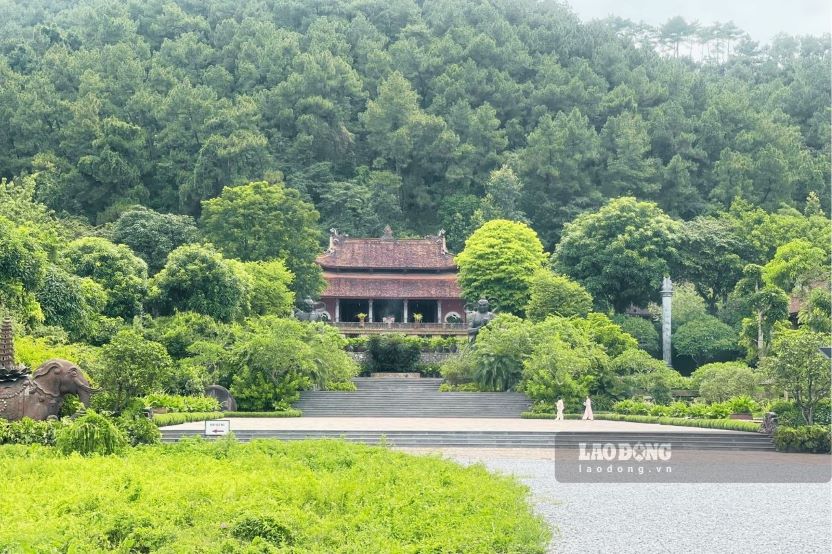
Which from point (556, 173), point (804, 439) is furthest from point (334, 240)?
point (804, 439)

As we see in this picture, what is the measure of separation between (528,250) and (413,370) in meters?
9.79

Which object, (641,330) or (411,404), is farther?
(641,330)

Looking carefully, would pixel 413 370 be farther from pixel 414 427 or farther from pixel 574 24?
pixel 574 24

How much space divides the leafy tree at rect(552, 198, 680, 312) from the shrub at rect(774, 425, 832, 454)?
2401 centimetres

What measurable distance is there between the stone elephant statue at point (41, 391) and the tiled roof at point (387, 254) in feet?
112

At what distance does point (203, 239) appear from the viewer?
45.3 meters

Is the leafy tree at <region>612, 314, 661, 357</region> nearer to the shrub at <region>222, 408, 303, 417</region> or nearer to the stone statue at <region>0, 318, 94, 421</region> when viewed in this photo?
the shrub at <region>222, 408, 303, 417</region>

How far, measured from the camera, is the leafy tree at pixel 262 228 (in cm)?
4444

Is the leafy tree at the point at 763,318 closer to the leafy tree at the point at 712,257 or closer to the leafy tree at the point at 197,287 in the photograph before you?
the leafy tree at the point at 712,257

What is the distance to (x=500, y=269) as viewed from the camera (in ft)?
149

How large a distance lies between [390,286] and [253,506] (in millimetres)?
42913

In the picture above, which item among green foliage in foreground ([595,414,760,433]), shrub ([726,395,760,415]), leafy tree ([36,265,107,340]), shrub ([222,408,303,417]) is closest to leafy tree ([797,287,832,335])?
shrub ([726,395,760,415])

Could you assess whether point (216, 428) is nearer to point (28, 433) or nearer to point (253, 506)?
point (28, 433)

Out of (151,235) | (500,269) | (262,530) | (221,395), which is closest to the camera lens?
(262,530)
